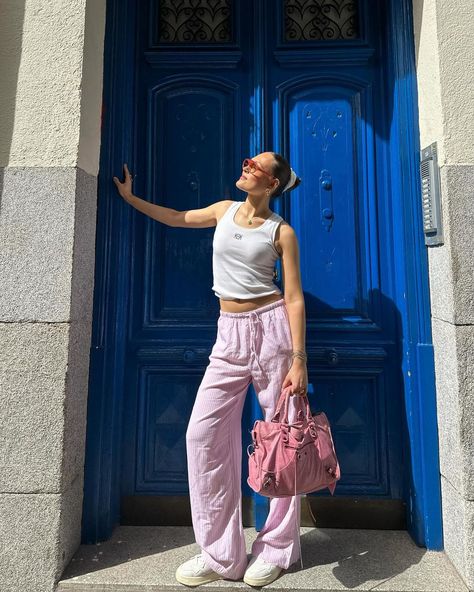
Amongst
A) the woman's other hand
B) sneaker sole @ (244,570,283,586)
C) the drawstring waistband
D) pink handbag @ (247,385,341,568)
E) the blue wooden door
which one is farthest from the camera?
the blue wooden door

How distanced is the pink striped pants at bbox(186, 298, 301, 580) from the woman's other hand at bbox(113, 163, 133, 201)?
1127mm

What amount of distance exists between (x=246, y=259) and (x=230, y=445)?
101cm

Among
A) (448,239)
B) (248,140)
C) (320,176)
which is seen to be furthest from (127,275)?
(448,239)

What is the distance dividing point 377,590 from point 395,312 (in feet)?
5.31

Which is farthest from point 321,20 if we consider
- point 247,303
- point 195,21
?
point 247,303

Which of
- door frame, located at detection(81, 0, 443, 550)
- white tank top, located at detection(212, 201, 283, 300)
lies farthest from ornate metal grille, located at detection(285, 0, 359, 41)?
white tank top, located at detection(212, 201, 283, 300)

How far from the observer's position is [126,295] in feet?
10.3

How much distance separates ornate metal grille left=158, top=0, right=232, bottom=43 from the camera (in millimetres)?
3449

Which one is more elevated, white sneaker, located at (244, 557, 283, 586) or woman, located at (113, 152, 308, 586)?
woman, located at (113, 152, 308, 586)

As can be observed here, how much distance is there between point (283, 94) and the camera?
131 inches

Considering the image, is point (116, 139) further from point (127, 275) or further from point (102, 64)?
point (127, 275)

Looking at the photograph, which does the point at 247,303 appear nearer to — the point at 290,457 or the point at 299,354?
the point at 299,354

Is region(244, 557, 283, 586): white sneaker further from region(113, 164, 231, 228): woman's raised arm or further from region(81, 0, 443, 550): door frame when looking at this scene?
region(113, 164, 231, 228): woman's raised arm

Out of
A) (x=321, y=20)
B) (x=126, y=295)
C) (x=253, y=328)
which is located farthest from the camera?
(x=321, y=20)
